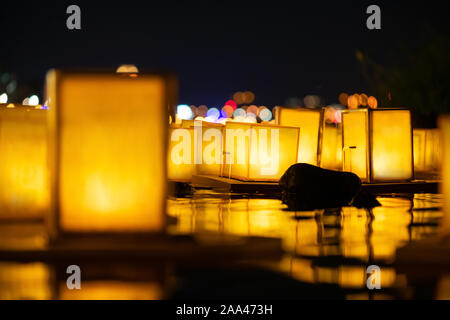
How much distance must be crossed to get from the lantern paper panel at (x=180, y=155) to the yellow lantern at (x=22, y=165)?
14649 mm

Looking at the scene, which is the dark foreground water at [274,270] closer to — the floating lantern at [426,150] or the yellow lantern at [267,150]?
the yellow lantern at [267,150]

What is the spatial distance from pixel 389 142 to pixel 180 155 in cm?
659

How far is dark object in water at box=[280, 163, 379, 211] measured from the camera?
60.5 feet

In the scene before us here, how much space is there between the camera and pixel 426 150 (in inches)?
1431

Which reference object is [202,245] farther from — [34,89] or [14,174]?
[34,89]

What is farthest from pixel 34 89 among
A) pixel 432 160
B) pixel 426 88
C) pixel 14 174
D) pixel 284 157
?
pixel 14 174

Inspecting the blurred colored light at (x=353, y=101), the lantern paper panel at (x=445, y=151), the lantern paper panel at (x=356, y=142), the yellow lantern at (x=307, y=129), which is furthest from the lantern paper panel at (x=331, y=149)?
the blurred colored light at (x=353, y=101)

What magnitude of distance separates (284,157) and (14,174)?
12856mm
